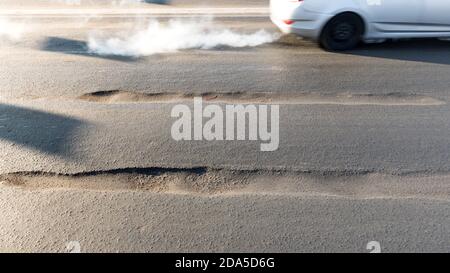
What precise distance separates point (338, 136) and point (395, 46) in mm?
3235

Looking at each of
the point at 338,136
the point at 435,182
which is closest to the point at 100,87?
the point at 338,136

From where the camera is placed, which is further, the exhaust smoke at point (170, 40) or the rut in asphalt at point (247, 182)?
the exhaust smoke at point (170, 40)

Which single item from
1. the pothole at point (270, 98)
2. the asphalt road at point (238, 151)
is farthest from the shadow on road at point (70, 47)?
the pothole at point (270, 98)

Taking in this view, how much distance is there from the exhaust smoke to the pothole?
1.54 metres

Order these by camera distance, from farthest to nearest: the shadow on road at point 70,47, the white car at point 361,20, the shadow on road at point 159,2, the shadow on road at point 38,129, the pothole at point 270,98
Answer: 1. the shadow on road at point 159,2
2. the shadow on road at point 70,47
3. the white car at point 361,20
4. the pothole at point 270,98
5. the shadow on road at point 38,129

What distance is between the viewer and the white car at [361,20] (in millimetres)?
5734

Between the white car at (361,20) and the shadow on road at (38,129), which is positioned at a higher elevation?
the white car at (361,20)

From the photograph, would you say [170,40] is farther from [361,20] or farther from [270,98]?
[361,20]

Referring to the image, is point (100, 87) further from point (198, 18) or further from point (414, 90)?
point (414, 90)

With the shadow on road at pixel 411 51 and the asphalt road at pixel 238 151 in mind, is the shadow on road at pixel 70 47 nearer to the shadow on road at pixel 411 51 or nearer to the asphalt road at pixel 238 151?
the asphalt road at pixel 238 151

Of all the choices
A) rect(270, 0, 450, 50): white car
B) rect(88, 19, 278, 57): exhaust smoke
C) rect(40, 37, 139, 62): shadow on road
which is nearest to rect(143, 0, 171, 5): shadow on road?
rect(88, 19, 278, 57): exhaust smoke

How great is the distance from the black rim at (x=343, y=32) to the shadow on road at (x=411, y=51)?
245 millimetres

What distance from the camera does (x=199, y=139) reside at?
3945 mm

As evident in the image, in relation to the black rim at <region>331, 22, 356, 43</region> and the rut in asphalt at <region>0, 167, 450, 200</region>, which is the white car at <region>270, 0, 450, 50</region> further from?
the rut in asphalt at <region>0, 167, 450, 200</region>
